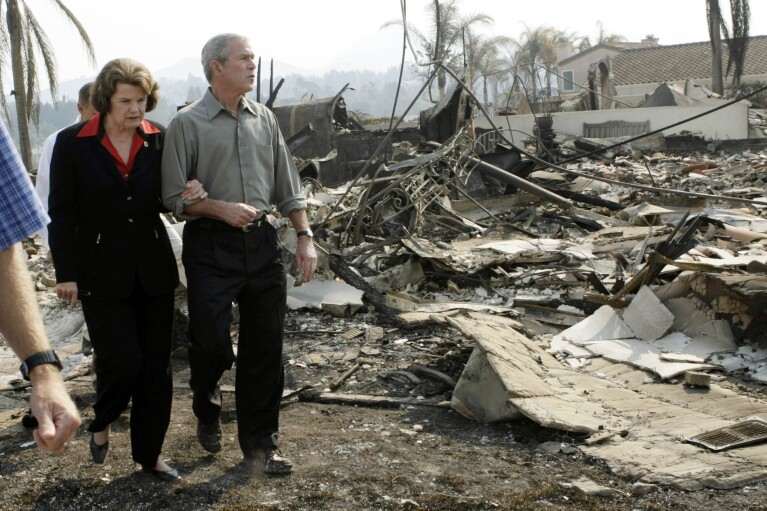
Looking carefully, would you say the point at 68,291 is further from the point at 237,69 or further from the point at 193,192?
the point at 237,69

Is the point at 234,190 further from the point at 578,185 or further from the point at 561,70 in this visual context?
the point at 561,70

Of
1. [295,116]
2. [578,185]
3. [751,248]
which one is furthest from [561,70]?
[751,248]

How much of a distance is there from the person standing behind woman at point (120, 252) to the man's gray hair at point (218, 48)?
0.26 m

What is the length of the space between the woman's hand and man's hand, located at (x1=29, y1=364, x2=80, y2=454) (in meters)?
2.03

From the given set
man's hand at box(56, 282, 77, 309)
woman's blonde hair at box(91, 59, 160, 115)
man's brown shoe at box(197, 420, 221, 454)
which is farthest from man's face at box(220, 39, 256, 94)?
man's brown shoe at box(197, 420, 221, 454)

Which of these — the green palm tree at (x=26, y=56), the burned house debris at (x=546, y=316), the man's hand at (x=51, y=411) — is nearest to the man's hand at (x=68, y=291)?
the burned house debris at (x=546, y=316)

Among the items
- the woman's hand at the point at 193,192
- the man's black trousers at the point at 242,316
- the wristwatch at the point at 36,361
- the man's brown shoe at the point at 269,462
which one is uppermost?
the woman's hand at the point at 193,192

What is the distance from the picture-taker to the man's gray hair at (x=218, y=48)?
3.76 meters

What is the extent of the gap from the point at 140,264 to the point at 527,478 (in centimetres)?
189

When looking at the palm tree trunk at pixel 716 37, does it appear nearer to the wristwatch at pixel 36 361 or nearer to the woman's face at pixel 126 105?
the woman's face at pixel 126 105

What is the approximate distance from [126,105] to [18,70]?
1677 cm

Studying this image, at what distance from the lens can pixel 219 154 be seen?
3.80 m

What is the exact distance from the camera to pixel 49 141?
14.5 ft

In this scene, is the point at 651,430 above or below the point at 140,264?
below
